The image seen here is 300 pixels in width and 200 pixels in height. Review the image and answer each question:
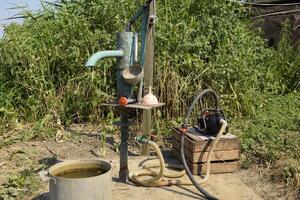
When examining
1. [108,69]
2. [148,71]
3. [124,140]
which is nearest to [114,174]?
[124,140]

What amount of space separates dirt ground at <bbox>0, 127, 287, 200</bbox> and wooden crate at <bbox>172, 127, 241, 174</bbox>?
0.08 m

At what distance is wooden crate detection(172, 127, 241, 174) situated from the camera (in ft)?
11.0

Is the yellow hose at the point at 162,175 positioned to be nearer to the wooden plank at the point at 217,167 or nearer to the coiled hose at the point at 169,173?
the coiled hose at the point at 169,173

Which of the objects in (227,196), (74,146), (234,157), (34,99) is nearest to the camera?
(227,196)

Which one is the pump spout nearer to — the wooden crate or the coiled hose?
the coiled hose

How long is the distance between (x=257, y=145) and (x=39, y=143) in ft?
7.33

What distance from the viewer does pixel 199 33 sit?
4.91 metres

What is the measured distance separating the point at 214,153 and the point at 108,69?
1786mm

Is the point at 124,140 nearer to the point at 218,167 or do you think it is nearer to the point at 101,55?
the point at 101,55

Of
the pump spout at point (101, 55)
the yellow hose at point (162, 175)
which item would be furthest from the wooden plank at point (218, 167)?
the pump spout at point (101, 55)

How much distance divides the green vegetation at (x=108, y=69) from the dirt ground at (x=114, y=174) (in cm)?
42

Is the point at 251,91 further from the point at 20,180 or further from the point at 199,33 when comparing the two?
the point at 20,180

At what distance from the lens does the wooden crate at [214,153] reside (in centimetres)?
336

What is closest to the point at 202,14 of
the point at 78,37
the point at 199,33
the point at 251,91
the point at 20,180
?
the point at 199,33
